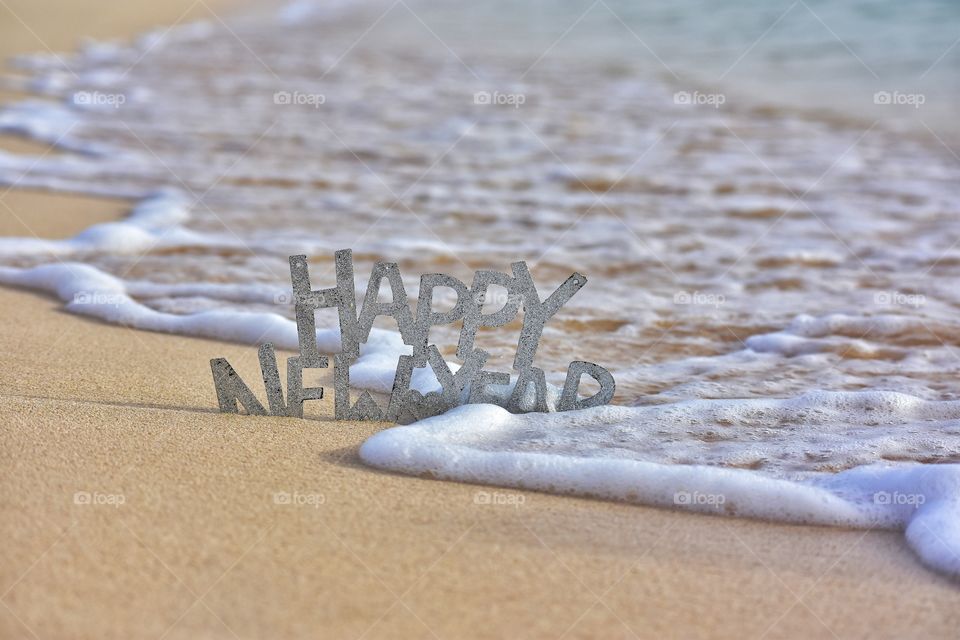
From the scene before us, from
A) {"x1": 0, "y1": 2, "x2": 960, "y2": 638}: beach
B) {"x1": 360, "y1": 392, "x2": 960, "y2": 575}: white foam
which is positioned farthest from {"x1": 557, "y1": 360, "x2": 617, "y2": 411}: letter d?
{"x1": 0, "y1": 2, "x2": 960, "y2": 638}: beach

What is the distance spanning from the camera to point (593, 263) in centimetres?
452

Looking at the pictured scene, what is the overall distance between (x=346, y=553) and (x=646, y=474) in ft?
2.44

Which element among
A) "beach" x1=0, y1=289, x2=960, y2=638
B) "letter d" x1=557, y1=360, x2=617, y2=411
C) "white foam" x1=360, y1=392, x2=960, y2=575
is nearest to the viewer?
"beach" x1=0, y1=289, x2=960, y2=638

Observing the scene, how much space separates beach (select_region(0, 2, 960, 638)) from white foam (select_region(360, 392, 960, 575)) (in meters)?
0.04

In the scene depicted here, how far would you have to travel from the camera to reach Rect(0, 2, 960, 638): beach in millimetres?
1832

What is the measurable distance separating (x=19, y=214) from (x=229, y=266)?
1.18m

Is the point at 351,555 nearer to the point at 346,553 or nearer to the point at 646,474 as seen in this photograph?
the point at 346,553

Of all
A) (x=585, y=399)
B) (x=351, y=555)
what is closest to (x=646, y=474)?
(x=585, y=399)

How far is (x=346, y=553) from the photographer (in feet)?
6.68

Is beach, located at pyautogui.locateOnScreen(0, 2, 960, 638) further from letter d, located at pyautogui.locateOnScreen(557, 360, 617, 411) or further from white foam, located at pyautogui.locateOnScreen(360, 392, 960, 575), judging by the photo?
letter d, located at pyautogui.locateOnScreen(557, 360, 617, 411)

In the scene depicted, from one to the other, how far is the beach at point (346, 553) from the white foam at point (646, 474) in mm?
43

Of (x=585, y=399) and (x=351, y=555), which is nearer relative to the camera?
(x=351, y=555)

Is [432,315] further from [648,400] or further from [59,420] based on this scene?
[59,420]

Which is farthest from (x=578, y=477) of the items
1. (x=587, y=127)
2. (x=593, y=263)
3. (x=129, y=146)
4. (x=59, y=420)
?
(x=587, y=127)
